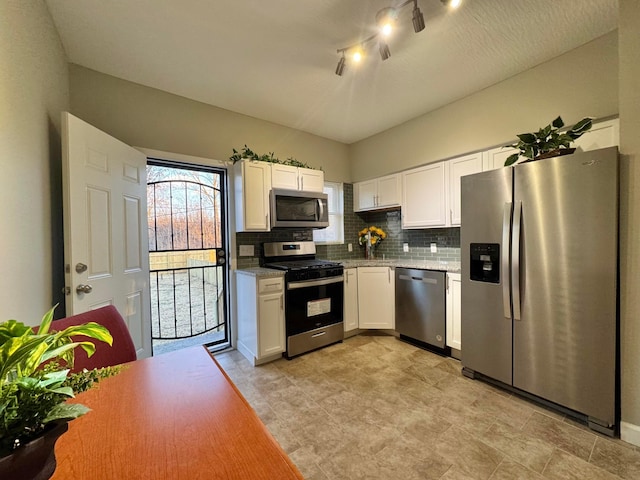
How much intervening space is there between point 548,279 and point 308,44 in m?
2.41

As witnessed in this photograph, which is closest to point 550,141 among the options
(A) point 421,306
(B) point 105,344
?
(A) point 421,306

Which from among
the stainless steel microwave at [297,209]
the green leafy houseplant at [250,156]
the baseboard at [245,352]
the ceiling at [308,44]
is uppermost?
the ceiling at [308,44]

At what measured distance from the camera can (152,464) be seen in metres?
0.58

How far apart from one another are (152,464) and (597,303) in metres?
2.34

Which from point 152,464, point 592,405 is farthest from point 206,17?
point 592,405

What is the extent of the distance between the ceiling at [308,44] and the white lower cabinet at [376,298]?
1947 mm

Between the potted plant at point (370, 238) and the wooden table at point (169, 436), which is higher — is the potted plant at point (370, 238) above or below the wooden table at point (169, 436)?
above

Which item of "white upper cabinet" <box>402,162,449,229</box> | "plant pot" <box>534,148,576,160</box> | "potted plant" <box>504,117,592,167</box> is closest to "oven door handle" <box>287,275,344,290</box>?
"white upper cabinet" <box>402,162,449,229</box>

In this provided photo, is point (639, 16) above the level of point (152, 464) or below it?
above

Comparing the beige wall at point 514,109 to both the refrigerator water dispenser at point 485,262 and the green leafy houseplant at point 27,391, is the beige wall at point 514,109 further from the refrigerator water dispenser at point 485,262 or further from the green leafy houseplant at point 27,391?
the green leafy houseplant at point 27,391

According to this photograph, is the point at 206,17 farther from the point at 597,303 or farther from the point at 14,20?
the point at 597,303

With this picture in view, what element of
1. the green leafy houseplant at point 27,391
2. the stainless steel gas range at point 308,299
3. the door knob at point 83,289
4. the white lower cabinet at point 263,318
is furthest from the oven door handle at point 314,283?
the green leafy houseplant at point 27,391

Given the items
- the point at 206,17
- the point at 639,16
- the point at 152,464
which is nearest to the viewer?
the point at 152,464

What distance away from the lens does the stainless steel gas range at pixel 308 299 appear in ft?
9.03
